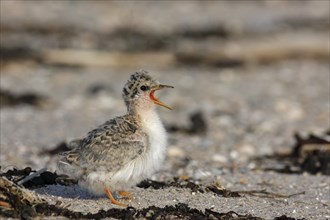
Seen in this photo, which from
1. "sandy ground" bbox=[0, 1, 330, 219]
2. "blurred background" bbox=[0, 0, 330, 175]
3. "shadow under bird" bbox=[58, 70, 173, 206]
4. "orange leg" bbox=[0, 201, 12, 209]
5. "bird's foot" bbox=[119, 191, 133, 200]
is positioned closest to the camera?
"orange leg" bbox=[0, 201, 12, 209]

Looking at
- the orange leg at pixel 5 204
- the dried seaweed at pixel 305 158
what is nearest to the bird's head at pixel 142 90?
the orange leg at pixel 5 204

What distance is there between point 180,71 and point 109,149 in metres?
8.29

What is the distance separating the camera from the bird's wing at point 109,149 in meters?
5.43

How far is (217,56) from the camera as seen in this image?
1437 cm

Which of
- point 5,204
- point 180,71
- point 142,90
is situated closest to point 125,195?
point 142,90

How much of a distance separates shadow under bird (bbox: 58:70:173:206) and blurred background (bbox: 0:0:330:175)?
159 cm

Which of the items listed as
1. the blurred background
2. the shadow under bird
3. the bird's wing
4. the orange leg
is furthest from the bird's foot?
the blurred background

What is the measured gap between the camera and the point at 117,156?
17.9 feet

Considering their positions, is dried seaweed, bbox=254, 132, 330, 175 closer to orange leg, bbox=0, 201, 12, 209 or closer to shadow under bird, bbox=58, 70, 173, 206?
shadow under bird, bbox=58, 70, 173, 206

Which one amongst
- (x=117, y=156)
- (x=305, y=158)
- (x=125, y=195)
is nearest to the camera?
(x=117, y=156)

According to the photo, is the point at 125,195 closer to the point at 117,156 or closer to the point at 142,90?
the point at 117,156

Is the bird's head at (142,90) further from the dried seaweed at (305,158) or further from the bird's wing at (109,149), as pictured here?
the dried seaweed at (305,158)

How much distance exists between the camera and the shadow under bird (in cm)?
542

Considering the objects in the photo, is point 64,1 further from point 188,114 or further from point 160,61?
point 188,114
